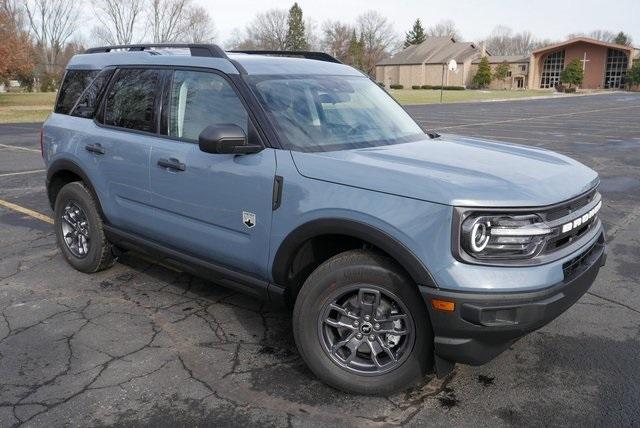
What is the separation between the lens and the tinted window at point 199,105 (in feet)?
11.9

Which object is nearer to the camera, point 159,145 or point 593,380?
point 593,380

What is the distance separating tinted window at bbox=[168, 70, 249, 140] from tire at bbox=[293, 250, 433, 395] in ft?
3.80

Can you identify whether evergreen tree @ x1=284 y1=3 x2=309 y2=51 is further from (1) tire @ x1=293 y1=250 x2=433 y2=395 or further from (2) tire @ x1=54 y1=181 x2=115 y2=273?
(1) tire @ x1=293 y1=250 x2=433 y2=395

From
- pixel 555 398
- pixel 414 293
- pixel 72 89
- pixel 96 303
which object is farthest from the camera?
pixel 72 89

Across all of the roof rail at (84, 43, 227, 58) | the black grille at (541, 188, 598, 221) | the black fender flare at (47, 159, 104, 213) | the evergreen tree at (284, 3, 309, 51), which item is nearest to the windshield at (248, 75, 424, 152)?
the roof rail at (84, 43, 227, 58)

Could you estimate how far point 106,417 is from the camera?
2920mm

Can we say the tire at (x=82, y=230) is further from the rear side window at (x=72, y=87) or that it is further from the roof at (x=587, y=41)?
the roof at (x=587, y=41)

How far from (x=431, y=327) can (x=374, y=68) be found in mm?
97975

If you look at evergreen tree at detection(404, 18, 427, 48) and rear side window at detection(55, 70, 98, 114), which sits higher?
evergreen tree at detection(404, 18, 427, 48)

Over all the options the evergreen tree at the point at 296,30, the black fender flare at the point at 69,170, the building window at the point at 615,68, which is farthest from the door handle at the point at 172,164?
the evergreen tree at the point at 296,30

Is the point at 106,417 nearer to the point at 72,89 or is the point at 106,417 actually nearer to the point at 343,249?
the point at 343,249

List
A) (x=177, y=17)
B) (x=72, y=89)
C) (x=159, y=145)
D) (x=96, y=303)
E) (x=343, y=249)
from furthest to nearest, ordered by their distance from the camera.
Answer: (x=177, y=17)
(x=72, y=89)
(x=96, y=303)
(x=159, y=145)
(x=343, y=249)

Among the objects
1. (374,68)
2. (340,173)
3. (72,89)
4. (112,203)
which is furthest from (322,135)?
(374,68)

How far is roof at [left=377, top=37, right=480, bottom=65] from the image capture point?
8775cm
